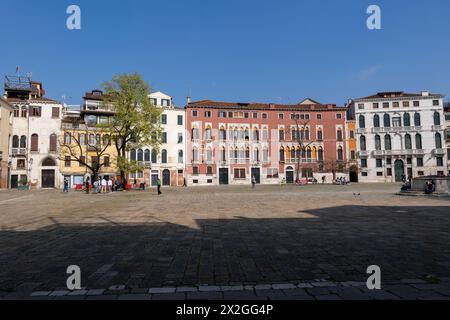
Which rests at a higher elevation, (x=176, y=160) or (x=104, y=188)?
(x=176, y=160)

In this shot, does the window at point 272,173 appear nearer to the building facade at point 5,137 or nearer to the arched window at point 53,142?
the arched window at point 53,142

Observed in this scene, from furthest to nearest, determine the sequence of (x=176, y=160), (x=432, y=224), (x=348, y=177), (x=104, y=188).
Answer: (x=348, y=177) < (x=176, y=160) < (x=104, y=188) < (x=432, y=224)

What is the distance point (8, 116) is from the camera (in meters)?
43.2

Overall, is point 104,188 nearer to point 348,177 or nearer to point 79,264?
point 79,264

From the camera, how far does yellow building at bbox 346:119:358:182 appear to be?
57594 millimetres

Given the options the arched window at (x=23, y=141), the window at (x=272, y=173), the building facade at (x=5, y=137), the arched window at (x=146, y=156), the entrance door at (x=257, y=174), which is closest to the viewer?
the building facade at (x=5, y=137)

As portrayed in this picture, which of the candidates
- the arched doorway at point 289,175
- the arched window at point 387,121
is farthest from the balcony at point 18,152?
the arched window at point 387,121

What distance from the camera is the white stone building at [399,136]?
180 ft

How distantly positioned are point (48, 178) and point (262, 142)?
37.5m

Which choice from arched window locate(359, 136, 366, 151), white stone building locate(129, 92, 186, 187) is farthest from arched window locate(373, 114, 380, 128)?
white stone building locate(129, 92, 186, 187)

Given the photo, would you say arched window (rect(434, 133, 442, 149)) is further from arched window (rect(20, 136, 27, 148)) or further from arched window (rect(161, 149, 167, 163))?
arched window (rect(20, 136, 27, 148))

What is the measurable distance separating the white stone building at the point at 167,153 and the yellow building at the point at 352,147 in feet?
108

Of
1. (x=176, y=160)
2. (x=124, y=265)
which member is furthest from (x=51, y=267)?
(x=176, y=160)

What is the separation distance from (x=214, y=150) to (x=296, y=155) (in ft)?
54.4
